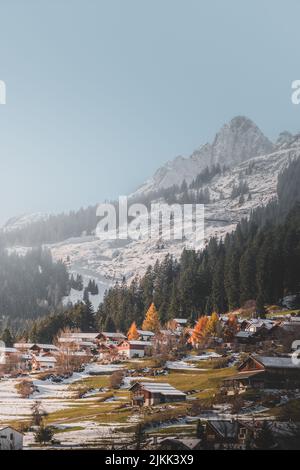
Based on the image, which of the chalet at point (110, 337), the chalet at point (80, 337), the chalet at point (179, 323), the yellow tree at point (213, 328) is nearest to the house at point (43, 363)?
the chalet at point (80, 337)

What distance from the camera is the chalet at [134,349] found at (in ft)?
394

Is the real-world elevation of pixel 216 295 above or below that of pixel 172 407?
above

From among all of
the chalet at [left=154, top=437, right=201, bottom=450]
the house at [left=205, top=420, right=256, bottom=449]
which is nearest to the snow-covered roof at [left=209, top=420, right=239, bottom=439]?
the house at [left=205, top=420, right=256, bottom=449]

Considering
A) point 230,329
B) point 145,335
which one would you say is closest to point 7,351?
point 145,335

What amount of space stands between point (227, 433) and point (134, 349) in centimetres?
5849

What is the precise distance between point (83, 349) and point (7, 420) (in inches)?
1912

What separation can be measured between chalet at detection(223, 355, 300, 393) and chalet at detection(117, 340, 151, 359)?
36570mm

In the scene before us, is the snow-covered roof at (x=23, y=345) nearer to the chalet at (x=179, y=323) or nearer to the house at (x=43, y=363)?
the house at (x=43, y=363)

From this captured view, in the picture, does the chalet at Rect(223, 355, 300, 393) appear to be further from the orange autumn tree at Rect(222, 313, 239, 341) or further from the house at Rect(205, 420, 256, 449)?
the orange autumn tree at Rect(222, 313, 239, 341)

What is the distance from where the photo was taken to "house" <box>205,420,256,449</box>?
62.3m
